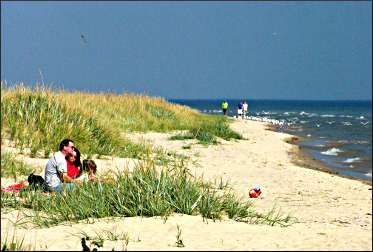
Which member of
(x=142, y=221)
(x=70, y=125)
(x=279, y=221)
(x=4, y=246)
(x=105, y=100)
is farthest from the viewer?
(x=105, y=100)

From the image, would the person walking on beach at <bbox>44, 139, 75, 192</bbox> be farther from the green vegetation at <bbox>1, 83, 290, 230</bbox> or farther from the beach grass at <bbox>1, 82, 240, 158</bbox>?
the beach grass at <bbox>1, 82, 240, 158</bbox>

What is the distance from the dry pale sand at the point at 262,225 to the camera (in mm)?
6156

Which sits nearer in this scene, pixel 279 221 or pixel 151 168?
pixel 279 221

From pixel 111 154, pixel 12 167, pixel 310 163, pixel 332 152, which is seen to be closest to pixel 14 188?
pixel 12 167

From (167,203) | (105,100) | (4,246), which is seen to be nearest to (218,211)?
(167,203)

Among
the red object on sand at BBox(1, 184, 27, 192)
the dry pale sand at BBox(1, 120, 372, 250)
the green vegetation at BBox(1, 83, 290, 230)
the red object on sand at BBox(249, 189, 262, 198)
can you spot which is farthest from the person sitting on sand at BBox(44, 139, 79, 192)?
the red object on sand at BBox(249, 189, 262, 198)

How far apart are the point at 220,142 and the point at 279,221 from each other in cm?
1519

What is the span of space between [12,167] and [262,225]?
18.6 ft

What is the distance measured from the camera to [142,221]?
6945mm

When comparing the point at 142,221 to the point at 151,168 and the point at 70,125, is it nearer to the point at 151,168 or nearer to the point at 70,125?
the point at 151,168

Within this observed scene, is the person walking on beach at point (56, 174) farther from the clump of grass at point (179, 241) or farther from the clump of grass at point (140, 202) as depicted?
the clump of grass at point (179, 241)

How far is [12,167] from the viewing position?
35.7 ft

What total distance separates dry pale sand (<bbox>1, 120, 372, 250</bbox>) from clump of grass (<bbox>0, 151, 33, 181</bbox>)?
0.33 meters

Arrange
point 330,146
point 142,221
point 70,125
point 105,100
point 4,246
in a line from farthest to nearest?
point 330,146
point 105,100
point 70,125
point 142,221
point 4,246
